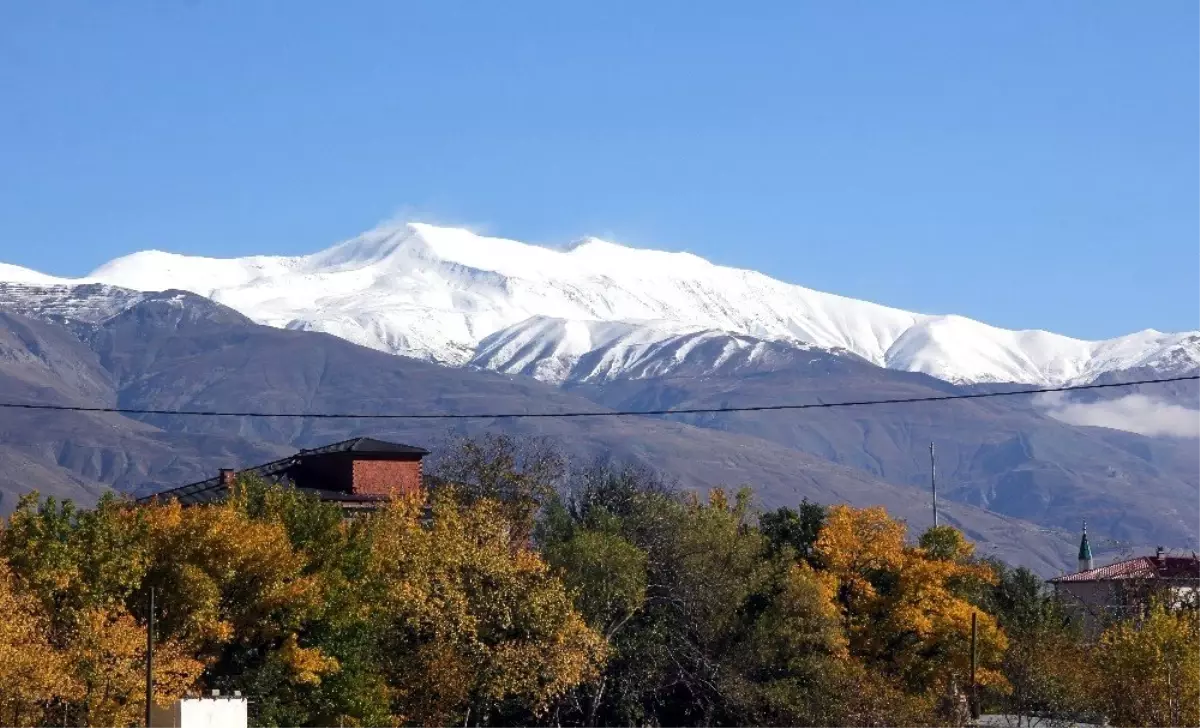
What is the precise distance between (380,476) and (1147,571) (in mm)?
66611

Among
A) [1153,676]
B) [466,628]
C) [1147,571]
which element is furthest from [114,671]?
[1147,571]

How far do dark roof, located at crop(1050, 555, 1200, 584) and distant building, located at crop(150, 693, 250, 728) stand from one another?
307ft

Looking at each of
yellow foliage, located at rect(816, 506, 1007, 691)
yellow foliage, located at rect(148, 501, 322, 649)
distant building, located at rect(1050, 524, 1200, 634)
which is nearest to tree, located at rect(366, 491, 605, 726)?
yellow foliage, located at rect(148, 501, 322, 649)

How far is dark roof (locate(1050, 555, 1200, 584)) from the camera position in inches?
5896

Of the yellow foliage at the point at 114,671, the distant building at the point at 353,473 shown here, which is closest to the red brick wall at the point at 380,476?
the distant building at the point at 353,473

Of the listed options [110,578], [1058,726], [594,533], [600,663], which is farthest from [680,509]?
[110,578]

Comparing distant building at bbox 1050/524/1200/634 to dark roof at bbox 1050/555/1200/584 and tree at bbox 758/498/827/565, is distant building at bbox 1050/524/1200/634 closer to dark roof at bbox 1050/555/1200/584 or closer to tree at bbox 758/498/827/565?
dark roof at bbox 1050/555/1200/584

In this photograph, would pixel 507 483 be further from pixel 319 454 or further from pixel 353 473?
pixel 319 454

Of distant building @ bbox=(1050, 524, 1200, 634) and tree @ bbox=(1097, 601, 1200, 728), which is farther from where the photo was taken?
distant building @ bbox=(1050, 524, 1200, 634)

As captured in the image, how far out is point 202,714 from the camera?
58.6 metres

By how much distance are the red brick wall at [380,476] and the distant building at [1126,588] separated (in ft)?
137

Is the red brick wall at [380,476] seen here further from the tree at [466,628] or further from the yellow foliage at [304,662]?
the yellow foliage at [304,662]

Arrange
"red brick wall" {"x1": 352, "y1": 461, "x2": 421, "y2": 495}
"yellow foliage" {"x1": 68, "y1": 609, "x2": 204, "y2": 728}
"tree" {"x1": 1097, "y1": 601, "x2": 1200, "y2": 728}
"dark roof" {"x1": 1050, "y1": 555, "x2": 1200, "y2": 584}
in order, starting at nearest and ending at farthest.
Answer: "yellow foliage" {"x1": 68, "y1": 609, "x2": 204, "y2": 728}
"tree" {"x1": 1097, "y1": 601, "x2": 1200, "y2": 728}
"red brick wall" {"x1": 352, "y1": 461, "x2": 421, "y2": 495}
"dark roof" {"x1": 1050, "y1": 555, "x2": 1200, "y2": 584}

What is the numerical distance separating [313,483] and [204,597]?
5692 centimetres
